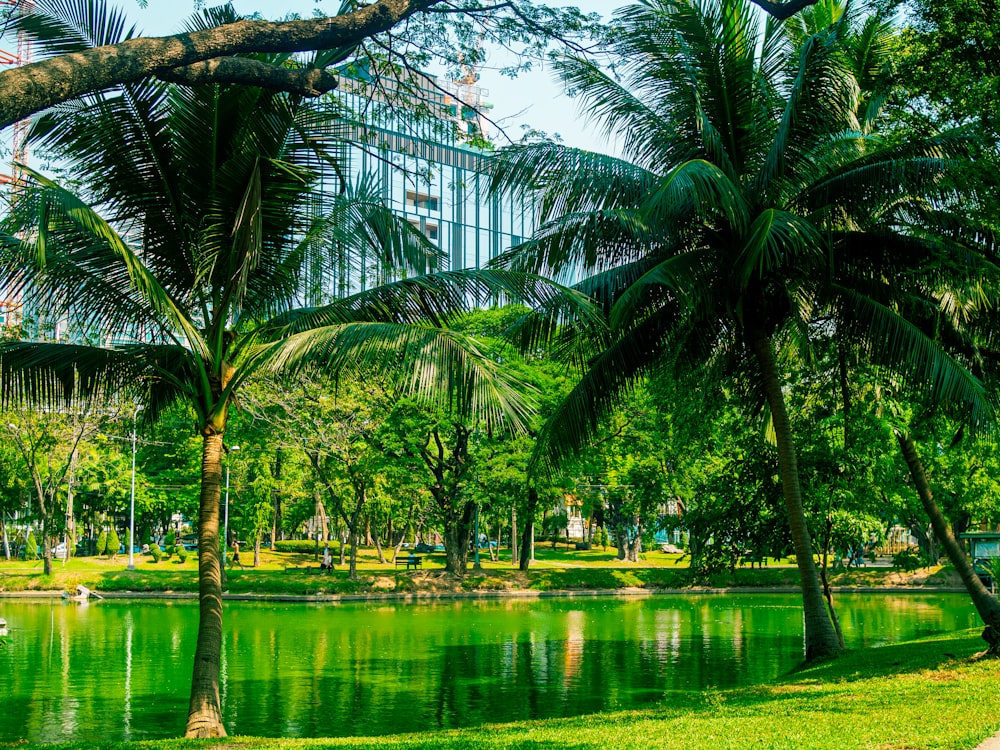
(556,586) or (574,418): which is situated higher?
→ (574,418)

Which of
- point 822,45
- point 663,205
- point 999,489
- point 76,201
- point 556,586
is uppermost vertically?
point 822,45

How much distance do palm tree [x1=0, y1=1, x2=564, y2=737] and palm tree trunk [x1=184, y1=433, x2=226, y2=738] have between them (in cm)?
2

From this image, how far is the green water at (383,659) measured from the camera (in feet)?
45.7

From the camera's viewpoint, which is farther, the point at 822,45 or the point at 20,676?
the point at 20,676

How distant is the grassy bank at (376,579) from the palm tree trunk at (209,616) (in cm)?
2528

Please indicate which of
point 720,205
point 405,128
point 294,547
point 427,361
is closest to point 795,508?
point 720,205

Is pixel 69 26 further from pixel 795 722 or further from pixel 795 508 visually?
pixel 795 508

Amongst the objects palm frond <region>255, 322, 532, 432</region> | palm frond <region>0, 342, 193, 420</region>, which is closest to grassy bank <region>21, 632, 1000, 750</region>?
palm frond <region>255, 322, 532, 432</region>

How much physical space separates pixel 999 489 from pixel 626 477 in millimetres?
13716

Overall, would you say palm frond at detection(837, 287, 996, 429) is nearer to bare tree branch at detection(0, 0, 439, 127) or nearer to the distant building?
the distant building

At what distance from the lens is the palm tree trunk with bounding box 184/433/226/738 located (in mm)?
10406

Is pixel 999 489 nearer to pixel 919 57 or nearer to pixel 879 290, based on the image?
pixel 879 290

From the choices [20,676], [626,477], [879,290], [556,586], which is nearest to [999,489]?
[626,477]

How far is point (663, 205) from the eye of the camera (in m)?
12.1
